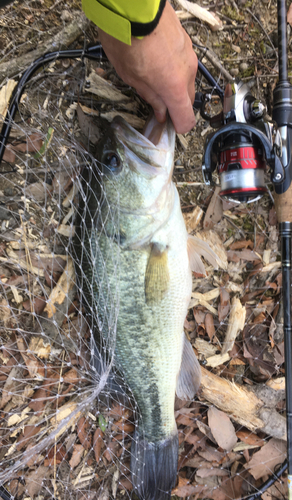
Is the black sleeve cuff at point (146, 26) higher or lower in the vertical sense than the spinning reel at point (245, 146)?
higher

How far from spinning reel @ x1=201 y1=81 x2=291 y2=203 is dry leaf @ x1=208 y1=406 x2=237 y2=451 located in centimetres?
162

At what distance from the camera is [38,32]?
2.04 m

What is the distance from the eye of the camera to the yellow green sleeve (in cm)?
134

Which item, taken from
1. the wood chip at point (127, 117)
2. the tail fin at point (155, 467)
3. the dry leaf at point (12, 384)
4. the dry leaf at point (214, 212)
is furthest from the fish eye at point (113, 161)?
the tail fin at point (155, 467)

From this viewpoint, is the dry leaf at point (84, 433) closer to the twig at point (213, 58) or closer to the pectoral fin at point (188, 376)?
the pectoral fin at point (188, 376)

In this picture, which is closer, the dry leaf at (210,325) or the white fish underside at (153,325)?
the white fish underside at (153,325)

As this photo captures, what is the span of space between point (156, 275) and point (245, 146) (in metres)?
0.84

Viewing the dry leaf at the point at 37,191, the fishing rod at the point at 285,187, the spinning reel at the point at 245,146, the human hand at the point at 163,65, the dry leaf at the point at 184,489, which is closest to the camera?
the human hand at the point at 163,65

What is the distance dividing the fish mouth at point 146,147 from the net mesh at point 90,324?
0.23m

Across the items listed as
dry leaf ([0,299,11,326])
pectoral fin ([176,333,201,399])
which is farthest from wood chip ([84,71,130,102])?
pectoral fin ([176,333,201,399])

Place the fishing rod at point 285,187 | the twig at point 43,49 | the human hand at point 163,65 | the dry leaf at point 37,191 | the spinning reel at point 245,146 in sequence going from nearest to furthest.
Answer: the human hand at point 163,65 < the spinning reel at point 245,146 < the fishing rod at point 285,187 < the twig at point 43,49 < the dry leaf at point 37,191

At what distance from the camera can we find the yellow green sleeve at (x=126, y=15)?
1.34 metres

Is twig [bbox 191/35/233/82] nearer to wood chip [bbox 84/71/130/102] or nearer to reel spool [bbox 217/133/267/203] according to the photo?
wood chip [bbox 84/71/130/102]

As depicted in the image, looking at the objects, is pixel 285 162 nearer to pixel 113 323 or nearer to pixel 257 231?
pixel 257 231
